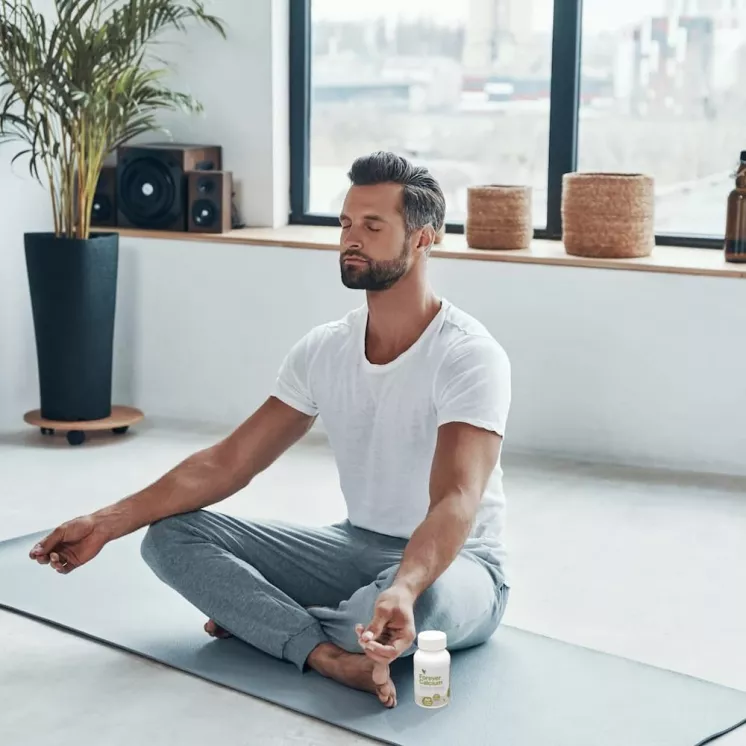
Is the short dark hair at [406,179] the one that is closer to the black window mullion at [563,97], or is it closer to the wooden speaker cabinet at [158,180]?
the black window mullion at [563,97]

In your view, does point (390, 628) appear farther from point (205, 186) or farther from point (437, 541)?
point (205, 186)

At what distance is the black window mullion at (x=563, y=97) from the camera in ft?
15.2

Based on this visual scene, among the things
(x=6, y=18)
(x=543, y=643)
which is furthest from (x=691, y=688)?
(x=6, y=18)

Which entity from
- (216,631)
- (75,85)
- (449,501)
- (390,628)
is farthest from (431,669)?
(75,85)

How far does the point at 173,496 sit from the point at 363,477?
373 millimetres

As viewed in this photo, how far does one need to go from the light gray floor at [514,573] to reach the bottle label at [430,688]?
0.14 meters

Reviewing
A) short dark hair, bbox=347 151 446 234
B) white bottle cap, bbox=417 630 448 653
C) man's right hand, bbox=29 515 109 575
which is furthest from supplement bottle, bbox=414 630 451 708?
short dark hair, bbox=347 151 446 234

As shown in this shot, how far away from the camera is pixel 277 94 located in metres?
5.01

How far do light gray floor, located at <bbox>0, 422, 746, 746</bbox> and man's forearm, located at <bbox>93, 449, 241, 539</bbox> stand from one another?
284 mm

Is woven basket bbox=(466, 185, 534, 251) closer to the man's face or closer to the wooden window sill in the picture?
the wooden window sill

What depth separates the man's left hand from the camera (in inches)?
84.7

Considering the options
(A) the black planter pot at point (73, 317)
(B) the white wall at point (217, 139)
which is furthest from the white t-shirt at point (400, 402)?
(B) the white wall at point (217, 139)

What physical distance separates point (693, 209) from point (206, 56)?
1863 millimetres

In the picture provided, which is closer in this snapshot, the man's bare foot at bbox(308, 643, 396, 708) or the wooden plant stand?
the man's bare foot at bbox(308, 643, 396, 708)
